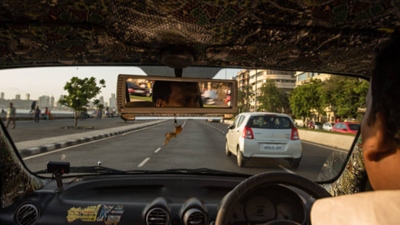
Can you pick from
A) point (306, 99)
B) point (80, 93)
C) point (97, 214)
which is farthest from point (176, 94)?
point (80, 93)

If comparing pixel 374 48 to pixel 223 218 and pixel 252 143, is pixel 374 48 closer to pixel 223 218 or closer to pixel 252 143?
pixel 223 218

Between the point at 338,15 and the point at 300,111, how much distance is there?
238 centimetres

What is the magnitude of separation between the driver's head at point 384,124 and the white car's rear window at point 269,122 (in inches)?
140

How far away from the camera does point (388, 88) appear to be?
2.35 feet

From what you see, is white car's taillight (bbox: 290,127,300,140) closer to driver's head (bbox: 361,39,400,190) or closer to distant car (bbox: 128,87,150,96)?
distant car (bbox: 128,87,150,96)

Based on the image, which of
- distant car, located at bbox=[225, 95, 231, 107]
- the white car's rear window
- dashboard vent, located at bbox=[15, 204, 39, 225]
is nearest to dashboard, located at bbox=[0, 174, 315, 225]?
dashboard vent, located at bbox=[15, 204, 39, 225]

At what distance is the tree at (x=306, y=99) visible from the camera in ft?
11.7

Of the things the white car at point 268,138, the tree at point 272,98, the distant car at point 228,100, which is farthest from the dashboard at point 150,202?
the white car at point 268,138

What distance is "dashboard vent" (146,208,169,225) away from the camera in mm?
2279

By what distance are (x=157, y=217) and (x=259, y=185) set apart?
119 centimetres

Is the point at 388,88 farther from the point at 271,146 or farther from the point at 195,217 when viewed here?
the point at 271,146

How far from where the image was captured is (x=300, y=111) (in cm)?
414

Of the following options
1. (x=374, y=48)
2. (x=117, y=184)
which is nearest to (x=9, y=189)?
(x=117, y=184)

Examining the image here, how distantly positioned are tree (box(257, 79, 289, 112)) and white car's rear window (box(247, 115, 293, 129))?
48 centimetres
